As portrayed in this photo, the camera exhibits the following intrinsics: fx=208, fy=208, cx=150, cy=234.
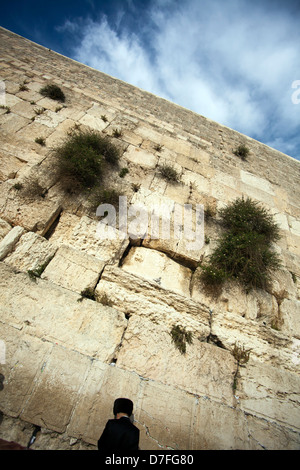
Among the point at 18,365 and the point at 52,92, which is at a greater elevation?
the point at 52,92

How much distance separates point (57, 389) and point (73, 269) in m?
1.32

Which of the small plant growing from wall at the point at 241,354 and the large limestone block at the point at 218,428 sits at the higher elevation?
the small plant growing from wall at the point at 241,354

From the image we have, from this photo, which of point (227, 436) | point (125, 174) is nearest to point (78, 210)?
point (125, 174)

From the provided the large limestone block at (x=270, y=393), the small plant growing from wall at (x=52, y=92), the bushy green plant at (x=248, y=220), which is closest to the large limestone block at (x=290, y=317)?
the large limestone block at (x=270, y=393)

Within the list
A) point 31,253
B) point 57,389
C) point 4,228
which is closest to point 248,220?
point 31,253

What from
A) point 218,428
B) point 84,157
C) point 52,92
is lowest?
point 218,428

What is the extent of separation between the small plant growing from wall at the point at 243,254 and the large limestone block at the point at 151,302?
608 mm

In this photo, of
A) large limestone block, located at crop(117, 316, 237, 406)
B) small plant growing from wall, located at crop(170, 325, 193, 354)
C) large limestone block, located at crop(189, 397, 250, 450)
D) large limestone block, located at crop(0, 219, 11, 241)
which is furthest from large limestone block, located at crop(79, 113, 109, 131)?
large limestone block, located at crop(189, 397, 250, 450)

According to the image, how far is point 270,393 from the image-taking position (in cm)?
262

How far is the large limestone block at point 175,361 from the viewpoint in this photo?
7.94 feet

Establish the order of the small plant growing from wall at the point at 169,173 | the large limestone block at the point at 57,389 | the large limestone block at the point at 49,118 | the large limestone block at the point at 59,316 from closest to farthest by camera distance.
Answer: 1. the large limestone block at the point at 57,389
2. the large limestone block at the point at 59,316
3. the large limestone block at the point at 49,118
4. the small plant growing from wall at the point at 169,173

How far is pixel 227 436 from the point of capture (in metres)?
2.22

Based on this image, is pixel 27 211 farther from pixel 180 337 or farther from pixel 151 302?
pixel 180 337

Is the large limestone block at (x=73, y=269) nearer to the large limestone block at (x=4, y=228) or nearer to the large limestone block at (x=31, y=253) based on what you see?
the large limestone block at (x=31, y=253)
